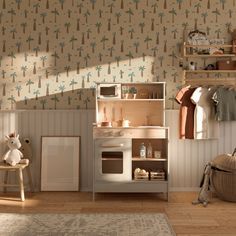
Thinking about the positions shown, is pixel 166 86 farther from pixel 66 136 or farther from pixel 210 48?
pixel 66 136

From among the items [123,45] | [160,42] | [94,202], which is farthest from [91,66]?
[94,202]

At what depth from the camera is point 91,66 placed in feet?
17.7

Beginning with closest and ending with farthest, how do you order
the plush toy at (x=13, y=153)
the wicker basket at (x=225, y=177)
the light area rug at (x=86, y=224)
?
the light area rug at (x=86, y=224) < the wicker basket at (x=225, y=177) < the plush toy at (x=13, y=153)

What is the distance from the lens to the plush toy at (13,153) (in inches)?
193

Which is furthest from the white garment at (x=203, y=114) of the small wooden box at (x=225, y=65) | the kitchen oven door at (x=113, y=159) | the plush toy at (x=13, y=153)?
the plush toy at (x=13, y=153)

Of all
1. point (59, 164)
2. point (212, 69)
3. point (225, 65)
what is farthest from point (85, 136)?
point (225, 65)

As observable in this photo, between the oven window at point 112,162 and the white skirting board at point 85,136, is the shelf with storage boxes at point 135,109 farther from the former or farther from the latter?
the oven window at point 112,162

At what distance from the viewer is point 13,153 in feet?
16.3

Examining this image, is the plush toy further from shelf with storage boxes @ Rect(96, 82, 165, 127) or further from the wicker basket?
the wicker basket

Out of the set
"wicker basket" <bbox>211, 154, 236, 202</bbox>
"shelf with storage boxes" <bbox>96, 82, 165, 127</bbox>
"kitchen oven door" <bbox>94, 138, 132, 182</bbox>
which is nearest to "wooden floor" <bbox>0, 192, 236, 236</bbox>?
"wicker basket" <bbox>211, 154, 236, 202</bbox>

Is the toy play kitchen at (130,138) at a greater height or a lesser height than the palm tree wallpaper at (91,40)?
lesser

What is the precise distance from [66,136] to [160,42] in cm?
168

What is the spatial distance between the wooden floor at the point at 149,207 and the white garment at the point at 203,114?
0.76 meters

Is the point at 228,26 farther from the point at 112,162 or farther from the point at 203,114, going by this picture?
the point at 112,162
